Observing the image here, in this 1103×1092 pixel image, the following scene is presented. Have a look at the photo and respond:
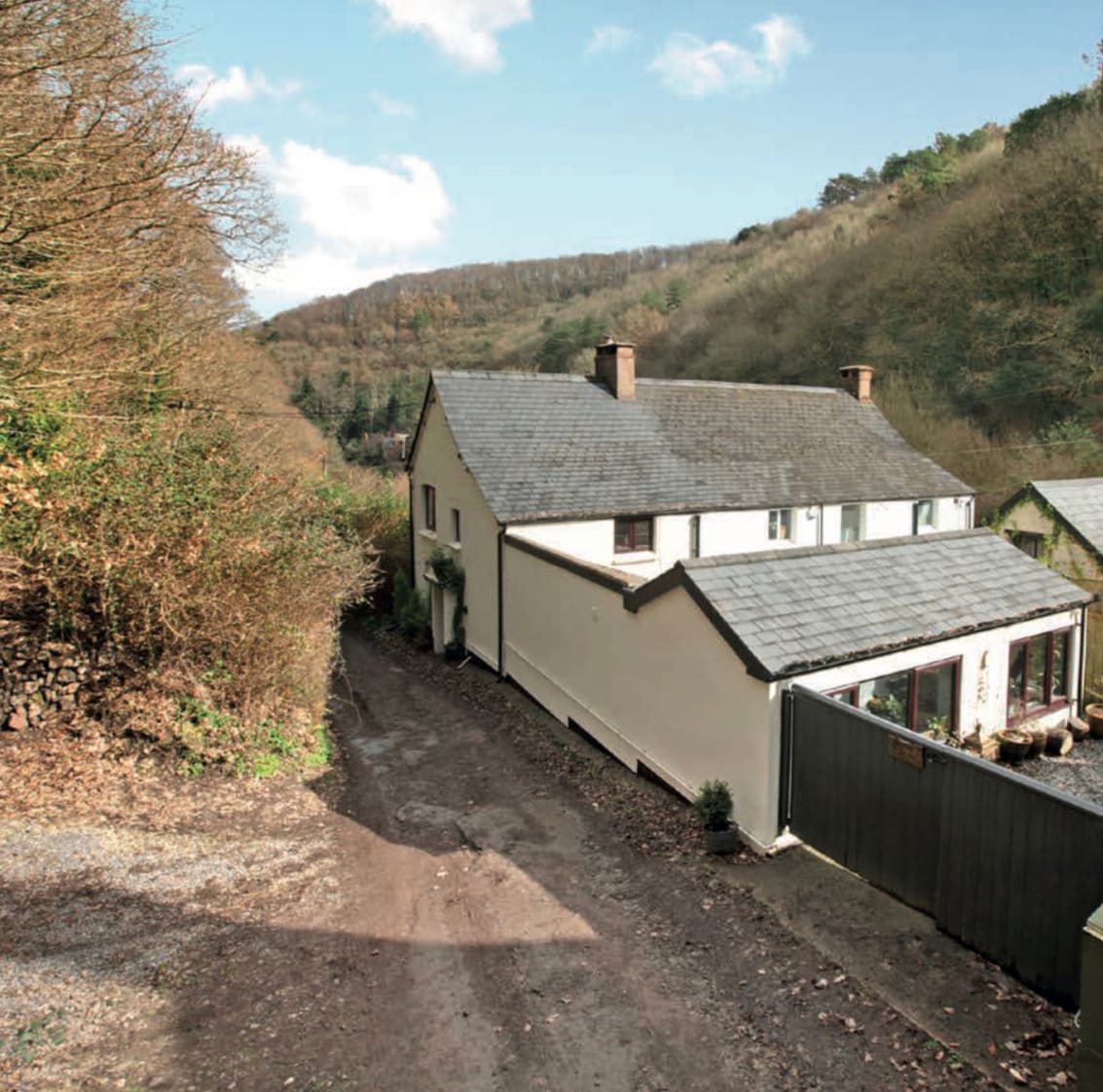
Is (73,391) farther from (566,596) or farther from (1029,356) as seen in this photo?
(1029,356)

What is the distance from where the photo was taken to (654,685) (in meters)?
10.5

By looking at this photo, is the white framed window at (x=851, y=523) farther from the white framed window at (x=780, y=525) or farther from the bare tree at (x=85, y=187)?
the bare tree at (x=85, y=187)

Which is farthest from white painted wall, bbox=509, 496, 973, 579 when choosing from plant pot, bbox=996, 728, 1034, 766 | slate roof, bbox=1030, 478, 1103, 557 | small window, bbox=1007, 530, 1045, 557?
plant pot, bbox=996, 728, 1034, 766

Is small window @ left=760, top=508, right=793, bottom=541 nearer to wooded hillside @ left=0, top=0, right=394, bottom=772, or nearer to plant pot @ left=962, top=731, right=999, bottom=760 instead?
plant pot @ left=962, top=731, right=999, bottom=760

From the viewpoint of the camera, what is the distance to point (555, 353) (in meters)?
66.3

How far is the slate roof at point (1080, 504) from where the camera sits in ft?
53.6

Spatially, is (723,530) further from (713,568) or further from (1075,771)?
(713,568)

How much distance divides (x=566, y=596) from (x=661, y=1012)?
7728 millimetres

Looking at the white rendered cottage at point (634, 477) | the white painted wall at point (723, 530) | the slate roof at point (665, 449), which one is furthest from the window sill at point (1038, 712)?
the slate roof at point (665, 449)

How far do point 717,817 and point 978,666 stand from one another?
501cm

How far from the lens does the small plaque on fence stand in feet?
23.2

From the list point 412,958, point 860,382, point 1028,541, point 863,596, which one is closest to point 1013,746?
point 863,596

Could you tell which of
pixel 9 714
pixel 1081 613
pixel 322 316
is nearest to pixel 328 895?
pixel 9 714

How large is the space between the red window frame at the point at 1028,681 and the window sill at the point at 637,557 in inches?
317
